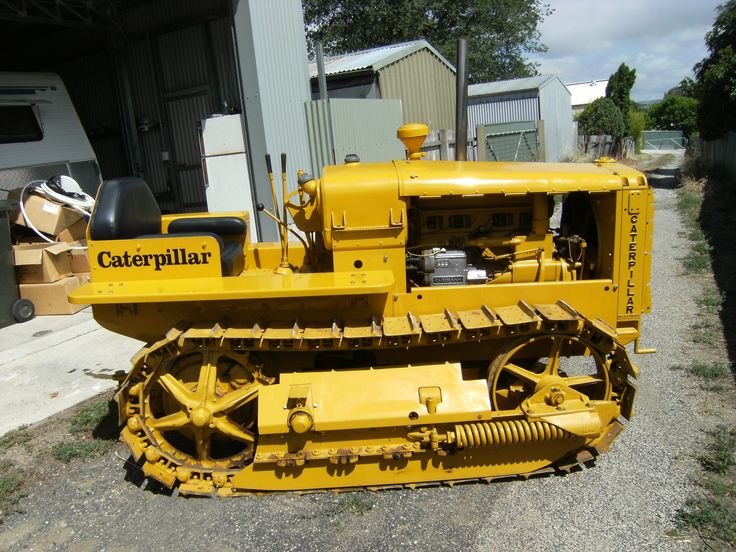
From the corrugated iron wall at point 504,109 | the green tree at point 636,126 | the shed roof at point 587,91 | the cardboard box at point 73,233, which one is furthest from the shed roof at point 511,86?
the shed roof at point 587,91

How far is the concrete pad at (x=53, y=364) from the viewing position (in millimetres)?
5195

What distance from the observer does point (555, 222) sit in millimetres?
10391

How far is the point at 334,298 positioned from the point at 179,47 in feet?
26.5

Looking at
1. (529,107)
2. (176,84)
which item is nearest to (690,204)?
(529,107)

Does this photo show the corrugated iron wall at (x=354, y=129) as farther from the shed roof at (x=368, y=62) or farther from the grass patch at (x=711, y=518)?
the grass patch at (x=711, y=518)

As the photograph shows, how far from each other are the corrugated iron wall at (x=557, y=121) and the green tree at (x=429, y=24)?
576 cm

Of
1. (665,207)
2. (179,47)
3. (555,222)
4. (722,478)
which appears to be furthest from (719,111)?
(722,478)

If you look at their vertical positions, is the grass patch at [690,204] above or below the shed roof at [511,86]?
below

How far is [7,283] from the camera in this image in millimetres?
7309

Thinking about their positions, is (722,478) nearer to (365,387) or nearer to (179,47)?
(365,387)

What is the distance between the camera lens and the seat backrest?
3920 millimetres

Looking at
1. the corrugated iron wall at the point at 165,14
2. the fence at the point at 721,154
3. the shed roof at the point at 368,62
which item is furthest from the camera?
the fence at the point at 721,154

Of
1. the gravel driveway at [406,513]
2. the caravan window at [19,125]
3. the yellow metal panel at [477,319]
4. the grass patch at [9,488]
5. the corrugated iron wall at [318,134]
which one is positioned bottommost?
the gravel driveway at [406,513]

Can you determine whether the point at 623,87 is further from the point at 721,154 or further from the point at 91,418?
the point at 91,418
